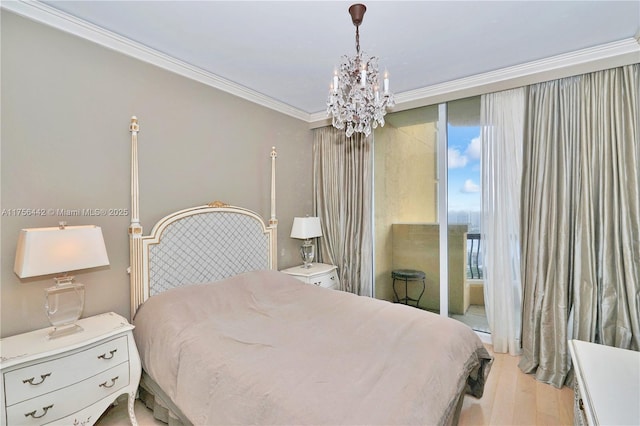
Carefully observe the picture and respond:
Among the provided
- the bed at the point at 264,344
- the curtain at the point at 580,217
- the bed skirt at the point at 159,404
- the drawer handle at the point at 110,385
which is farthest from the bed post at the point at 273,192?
the curtain at the point at 580,217

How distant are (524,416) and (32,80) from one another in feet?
12.8

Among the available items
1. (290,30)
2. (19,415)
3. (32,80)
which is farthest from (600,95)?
(19,415)

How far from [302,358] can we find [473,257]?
7.57ft

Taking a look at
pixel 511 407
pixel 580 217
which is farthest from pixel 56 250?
pixel 580 217

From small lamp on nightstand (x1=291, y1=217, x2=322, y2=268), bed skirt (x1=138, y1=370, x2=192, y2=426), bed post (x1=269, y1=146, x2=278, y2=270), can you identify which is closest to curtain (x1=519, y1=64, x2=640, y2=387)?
small lamp on nightstand (x1=291, y1=217, x2=322, y2=268)

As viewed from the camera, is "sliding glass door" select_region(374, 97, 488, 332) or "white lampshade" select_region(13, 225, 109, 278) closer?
"white lampshade" select_region(13, 225, 109, 278)

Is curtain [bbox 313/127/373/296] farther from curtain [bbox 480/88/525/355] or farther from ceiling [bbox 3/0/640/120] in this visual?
curtain [bbox 480/88/525/355]

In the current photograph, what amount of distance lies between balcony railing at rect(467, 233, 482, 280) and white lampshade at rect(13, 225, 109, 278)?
10.5 ft

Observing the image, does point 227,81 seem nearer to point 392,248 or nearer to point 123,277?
point 123,277

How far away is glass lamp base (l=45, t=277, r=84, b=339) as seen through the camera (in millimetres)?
1719

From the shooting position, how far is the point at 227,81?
2881mm

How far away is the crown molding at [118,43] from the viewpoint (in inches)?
71.0

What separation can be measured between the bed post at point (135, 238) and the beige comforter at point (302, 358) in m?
0.12

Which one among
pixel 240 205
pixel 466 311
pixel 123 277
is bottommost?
pixel 466 311
